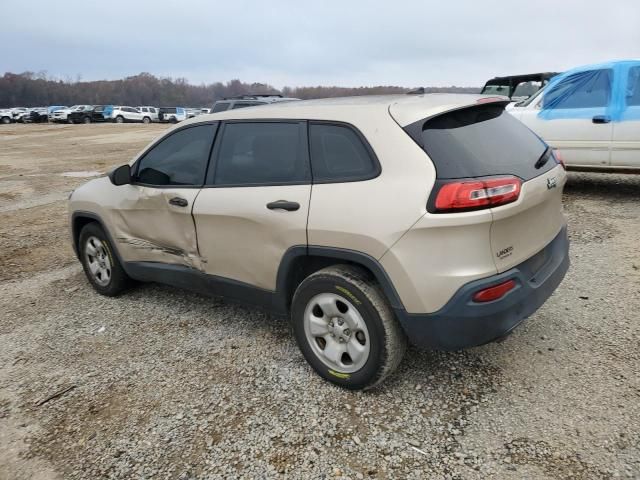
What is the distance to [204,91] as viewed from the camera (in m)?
108

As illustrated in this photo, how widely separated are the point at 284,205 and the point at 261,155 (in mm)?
459

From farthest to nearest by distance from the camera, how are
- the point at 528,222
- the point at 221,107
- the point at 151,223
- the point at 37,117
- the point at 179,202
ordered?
the point at 37,117
the point at 221,107
the point at 151,223
the point at 179,202
the point at 528,222

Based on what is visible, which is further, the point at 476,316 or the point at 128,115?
the point at 128,115

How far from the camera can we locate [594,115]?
6594mm

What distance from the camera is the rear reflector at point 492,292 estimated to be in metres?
2.30

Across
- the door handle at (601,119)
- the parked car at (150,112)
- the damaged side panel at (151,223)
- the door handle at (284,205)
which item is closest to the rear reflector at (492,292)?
the door handle at (284,205)

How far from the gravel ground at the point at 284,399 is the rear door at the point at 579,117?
301 centimetres

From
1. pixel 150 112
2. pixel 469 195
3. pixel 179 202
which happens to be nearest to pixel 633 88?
pixel 469 195

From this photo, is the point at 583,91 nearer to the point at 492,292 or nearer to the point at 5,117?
the point at 492,292

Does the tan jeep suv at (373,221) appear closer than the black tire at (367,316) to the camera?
Yes

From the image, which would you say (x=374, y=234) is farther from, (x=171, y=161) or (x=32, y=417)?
(x=32, y=417)

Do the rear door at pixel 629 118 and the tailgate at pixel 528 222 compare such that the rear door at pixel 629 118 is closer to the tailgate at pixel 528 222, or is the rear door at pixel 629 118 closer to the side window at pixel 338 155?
the tailgate at pixel 528 222

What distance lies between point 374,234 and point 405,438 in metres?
1.05

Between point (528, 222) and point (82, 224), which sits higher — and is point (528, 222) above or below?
above
